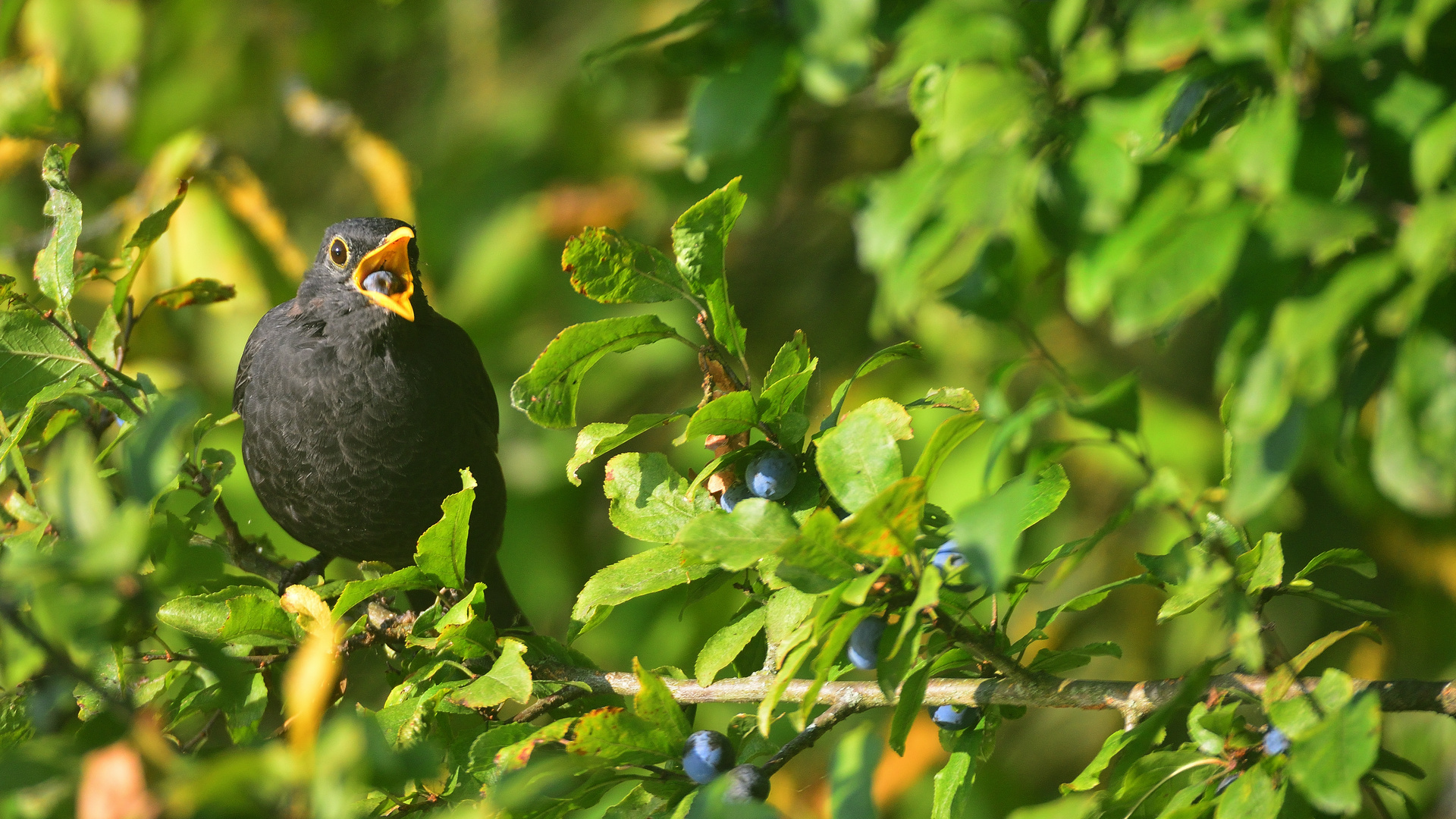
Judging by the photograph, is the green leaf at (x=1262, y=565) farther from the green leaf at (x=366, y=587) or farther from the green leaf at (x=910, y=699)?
the green leaf at (x=366, y=587)

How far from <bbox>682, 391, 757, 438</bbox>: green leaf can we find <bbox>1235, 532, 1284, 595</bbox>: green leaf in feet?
2.14

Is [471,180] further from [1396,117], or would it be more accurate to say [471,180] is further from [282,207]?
Result: [1396,117]

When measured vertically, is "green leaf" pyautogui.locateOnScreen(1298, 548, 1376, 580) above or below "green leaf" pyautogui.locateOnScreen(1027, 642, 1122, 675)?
above

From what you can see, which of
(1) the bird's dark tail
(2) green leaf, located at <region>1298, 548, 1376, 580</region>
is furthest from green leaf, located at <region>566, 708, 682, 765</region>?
(1) the bird's dark tail

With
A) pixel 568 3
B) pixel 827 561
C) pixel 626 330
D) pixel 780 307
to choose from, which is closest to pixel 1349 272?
Result: pixel 827 561

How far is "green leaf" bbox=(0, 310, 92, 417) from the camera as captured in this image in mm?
1922

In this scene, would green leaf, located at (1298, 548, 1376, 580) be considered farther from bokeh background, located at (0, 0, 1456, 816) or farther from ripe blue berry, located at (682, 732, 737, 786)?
bokeh background, located at (0, 0, 1456, 816)

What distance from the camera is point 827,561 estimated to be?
136 centimetres

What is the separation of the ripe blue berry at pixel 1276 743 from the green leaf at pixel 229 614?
4.58 feet

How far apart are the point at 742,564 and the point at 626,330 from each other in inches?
16.1

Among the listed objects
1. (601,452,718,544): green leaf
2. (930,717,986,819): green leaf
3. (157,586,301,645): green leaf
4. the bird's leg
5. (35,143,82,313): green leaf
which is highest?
(35,143,82,313): green leaf

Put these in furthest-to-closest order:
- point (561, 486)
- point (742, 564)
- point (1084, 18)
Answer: point (561, 486) < point (742, 564) < point (1084, 18)

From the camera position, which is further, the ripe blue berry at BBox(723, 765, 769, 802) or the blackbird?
the blackbird

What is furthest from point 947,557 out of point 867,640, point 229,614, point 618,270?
point 229,614
